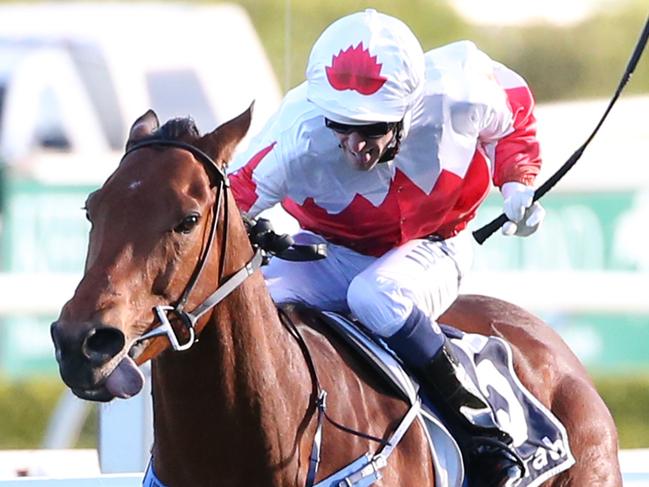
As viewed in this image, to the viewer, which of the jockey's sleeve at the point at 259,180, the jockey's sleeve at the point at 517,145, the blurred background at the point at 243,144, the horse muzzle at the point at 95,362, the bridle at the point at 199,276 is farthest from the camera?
the blurred background at the point at 243,144

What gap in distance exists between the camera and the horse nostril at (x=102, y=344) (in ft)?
10.2

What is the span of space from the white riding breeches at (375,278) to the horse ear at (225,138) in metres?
0.65

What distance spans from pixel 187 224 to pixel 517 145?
1258 mm

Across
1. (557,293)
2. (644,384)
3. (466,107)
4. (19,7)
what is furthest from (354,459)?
(19,7)

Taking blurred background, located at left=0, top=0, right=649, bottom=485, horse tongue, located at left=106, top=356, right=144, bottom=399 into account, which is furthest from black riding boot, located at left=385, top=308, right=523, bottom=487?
blurred background, located at left=0, top=0, right=649, bottom=485

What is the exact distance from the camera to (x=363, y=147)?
3885 millimetres

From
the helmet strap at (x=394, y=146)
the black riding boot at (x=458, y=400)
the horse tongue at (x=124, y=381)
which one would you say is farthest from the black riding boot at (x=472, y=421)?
the horse tongue at (x=124, y=381)

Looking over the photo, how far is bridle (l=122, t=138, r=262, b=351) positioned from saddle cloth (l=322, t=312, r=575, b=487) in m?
0.52

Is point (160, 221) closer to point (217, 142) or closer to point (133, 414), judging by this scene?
point (217, 142)

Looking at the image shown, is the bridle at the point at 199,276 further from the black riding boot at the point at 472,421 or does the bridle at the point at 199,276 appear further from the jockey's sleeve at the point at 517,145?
the jockey's sleeve at the point at 517,145

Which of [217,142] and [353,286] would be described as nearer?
[217,142]

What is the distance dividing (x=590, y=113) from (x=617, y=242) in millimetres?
2678

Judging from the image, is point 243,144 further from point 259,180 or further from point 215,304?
point 215,304

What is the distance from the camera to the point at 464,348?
4203mm
